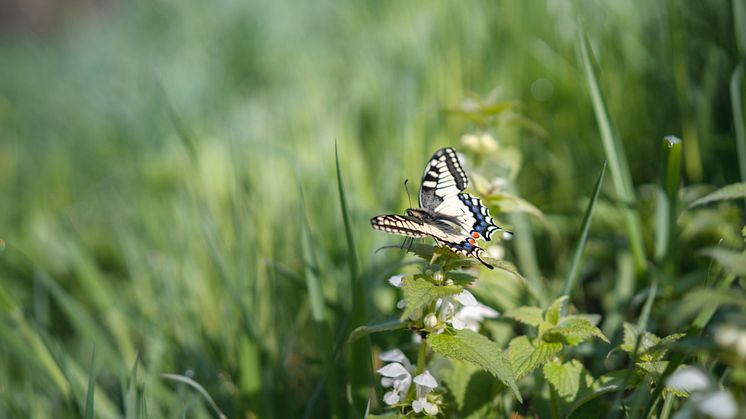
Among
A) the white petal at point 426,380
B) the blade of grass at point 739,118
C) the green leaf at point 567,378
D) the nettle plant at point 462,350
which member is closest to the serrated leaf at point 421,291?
the nettle plant at point 462,350

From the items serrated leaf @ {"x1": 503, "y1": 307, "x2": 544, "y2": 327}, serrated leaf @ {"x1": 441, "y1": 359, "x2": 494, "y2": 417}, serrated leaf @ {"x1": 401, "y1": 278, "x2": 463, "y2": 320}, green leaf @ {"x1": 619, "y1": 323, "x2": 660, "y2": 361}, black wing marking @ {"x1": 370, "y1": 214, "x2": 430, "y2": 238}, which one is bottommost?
serrated leaf @ {"x1": 441, "y1": 359, "x2": 494, "y2": 417}

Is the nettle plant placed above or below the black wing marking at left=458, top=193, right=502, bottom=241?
below

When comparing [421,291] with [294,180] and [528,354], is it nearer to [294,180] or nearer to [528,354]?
[528,354]

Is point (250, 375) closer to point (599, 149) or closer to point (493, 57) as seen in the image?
point (599, 149)

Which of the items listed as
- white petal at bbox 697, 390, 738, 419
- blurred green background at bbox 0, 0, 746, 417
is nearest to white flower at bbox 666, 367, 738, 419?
white petal at bbox 697, 390, 738, 419

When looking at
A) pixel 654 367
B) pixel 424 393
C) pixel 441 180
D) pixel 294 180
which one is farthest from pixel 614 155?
pixel 294 180

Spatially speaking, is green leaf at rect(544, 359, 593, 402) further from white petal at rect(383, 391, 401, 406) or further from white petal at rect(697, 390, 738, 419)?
white petal at rect(697, 390, 738, 419)

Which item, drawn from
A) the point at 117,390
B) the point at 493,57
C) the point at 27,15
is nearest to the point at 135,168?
the point at 117,390
